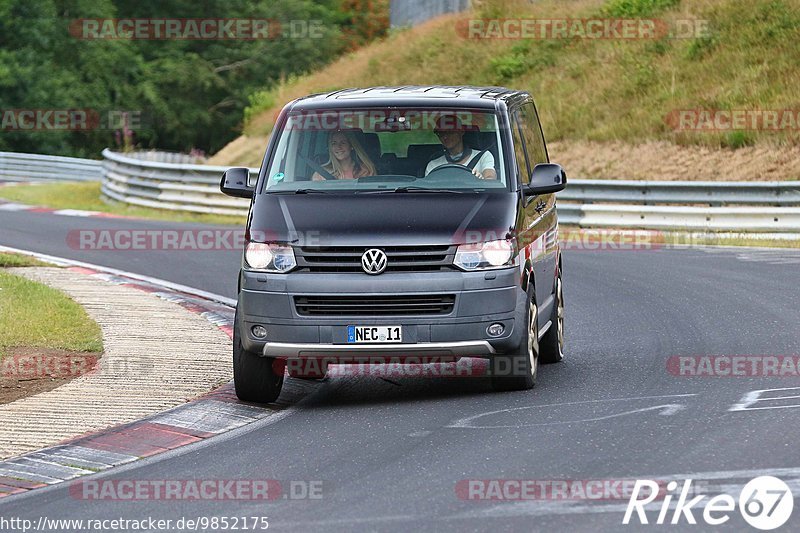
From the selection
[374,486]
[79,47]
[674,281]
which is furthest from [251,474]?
[79,47]

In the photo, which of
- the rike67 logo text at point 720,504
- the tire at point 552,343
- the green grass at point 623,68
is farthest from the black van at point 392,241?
the green grass at point 623,68

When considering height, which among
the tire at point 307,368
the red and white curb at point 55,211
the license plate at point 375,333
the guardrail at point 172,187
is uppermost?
the license plate at point 375,333

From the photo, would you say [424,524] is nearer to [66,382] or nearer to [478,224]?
[478,224]

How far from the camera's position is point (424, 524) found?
7.10 meters

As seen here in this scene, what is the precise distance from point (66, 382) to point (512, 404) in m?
3.47

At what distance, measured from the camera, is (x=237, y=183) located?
1112cm

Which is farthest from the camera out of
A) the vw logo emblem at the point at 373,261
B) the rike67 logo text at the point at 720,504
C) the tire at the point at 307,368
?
the tire at the point at 307,368

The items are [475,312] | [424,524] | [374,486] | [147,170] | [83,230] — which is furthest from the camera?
[147,170]

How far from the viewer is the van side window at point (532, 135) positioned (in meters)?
12.2

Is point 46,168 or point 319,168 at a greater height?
point 319,168

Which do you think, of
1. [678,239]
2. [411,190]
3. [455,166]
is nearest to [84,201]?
[678,239]

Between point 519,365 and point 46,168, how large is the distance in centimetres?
3699

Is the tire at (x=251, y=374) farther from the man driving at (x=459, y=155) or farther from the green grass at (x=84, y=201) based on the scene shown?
the green grass at (x=84, y=201)

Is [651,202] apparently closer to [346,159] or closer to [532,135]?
[532,135]
